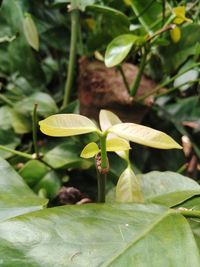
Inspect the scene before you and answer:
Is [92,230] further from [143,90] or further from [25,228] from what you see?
[143,90]

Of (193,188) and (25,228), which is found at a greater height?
(25,228)

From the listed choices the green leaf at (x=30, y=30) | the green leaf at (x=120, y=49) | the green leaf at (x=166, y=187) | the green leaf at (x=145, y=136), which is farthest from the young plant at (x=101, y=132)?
the green leaf at (x=30, y=30)

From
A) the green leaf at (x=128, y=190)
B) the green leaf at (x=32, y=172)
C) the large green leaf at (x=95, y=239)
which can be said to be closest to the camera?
the large green leaf at (x=95, y=239)

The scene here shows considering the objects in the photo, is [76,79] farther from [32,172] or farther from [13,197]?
[13,197]

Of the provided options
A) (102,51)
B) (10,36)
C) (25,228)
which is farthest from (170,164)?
(25,228)

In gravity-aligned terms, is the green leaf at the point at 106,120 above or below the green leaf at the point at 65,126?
below

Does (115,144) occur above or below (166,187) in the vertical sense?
above

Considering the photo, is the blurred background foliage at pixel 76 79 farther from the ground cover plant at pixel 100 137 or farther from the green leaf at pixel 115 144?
the green leaf at pixel 115 144

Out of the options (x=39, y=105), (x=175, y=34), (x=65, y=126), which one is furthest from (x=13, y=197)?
(x=175, y=34)
